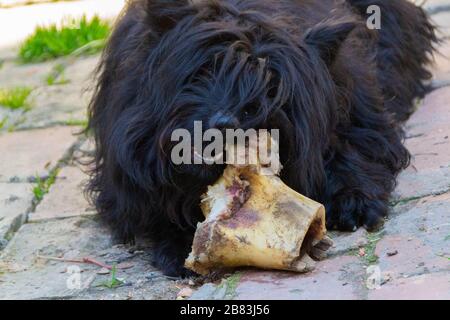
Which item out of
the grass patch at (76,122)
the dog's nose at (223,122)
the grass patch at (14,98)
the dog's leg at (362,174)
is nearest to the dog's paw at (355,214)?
the dog's leg at (362,174)

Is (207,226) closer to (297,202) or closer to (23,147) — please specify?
(297,202)

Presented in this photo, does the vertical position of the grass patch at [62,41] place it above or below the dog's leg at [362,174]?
below

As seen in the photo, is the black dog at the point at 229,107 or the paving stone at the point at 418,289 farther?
the black dog at the point at 229,107

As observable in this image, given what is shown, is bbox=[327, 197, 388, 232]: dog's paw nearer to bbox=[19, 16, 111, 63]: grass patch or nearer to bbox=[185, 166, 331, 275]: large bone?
bbox=[185, 166, 331, 275]: large bone

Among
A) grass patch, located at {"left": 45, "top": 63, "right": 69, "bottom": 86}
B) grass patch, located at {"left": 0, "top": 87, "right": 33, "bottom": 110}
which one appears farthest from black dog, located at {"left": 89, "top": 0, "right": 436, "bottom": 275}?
grass patch, located at {"left": 45, "top": 63, "right": 69, "bottom": 86}

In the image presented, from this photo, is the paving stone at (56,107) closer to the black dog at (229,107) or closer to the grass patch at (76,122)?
the grass patch at (76,122)

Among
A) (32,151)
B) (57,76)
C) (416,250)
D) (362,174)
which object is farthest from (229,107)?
(57,76)

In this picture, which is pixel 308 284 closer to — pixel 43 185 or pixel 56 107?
pixel 43 185
